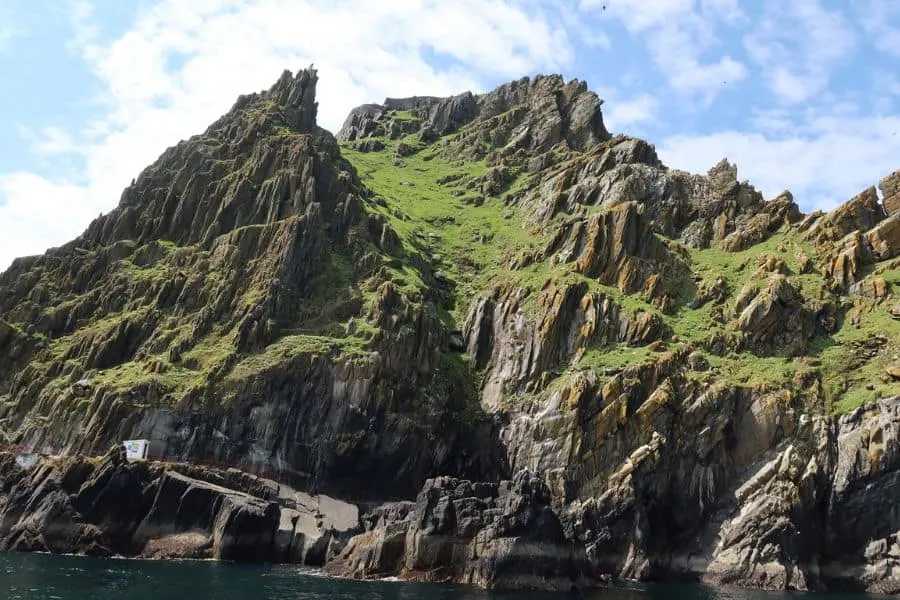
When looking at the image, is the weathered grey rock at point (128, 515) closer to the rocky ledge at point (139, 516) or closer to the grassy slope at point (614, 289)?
the rocky ledge at point (139, 516)

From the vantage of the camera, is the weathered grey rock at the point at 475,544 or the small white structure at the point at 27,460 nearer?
the weathered grey rock at the point at 475,544

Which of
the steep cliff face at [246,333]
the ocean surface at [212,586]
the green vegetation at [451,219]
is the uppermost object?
the green vegetation at [451,219]

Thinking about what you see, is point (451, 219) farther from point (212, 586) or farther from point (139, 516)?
point (212, 586)

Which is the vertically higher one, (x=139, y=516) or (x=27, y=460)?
(x=27, y=460)

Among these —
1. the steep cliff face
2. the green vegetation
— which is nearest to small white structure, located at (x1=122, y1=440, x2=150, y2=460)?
the steep cliff face

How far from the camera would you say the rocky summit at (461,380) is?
75.7 metres

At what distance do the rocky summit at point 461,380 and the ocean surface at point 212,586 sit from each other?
4.87 m

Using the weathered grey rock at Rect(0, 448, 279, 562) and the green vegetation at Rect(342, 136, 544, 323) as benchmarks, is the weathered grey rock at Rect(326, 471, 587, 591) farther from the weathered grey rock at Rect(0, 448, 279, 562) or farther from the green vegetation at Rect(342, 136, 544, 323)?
the green vegetation at Rect(342, 136, 544, 323)

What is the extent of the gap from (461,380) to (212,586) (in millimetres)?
56253

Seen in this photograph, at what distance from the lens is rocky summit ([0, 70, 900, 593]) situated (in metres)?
75.7

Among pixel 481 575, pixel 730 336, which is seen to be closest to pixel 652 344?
pixel 730 336

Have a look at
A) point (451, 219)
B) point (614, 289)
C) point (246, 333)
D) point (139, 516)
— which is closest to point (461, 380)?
point (614, 289)

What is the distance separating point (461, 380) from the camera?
353 ft

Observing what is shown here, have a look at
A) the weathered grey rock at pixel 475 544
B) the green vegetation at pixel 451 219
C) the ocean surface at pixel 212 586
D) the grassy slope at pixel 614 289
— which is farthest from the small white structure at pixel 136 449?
the grassy slope at pixel 614 289
